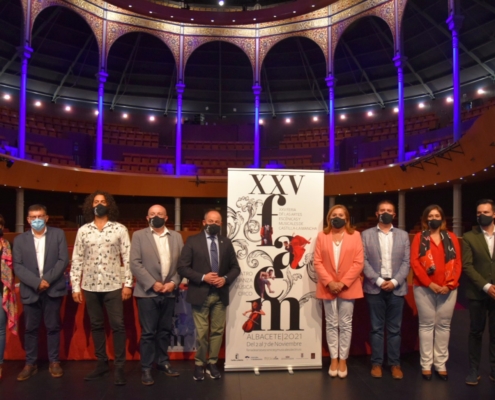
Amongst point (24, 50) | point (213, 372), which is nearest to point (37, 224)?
point (213, 372)

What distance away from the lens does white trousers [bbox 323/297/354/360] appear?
394 centimetres

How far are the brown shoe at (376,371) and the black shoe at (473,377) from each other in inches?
29.6

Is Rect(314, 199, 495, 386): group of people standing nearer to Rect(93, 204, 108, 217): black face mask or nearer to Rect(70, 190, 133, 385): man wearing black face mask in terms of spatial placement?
Rect(70, 190, 133, 385): man wearing black face mask

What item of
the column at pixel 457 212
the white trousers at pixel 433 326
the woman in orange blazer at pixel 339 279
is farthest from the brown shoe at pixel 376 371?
the column at pixel 457 212

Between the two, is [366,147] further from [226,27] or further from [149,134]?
[149,134]

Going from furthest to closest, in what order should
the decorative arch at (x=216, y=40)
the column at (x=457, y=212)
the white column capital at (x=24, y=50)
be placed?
the decorative arch at (x=216, y=40), the white column capital at (x=24, y=50), the column at (x=457, y=212)

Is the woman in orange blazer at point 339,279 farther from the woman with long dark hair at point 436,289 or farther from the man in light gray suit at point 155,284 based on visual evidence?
the man in light gray suit at point 155,284

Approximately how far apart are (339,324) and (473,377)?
126 centimetres

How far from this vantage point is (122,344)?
12.8 ft

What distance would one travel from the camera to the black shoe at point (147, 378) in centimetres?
Answer: 377

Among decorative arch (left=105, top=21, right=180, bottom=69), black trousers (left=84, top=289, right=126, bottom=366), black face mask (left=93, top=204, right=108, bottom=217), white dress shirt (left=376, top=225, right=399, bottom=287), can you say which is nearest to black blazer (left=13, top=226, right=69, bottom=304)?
black trousers (left=84, top=289, right=126, bottom=366)

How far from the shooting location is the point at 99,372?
12.8 feet

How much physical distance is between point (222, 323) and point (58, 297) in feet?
5.18

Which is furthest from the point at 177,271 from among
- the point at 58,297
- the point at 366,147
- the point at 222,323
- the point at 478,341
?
the point at 366,147
